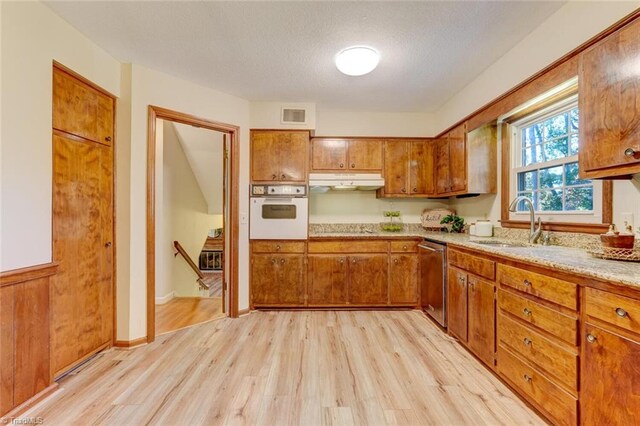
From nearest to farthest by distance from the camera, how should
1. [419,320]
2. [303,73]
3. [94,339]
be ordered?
[94,339]
[303,73]
[419,320]

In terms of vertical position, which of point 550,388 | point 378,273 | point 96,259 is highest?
point 96,259

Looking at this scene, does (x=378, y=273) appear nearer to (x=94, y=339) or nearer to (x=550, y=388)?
(x=550, y=388)

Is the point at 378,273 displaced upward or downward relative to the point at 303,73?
downward

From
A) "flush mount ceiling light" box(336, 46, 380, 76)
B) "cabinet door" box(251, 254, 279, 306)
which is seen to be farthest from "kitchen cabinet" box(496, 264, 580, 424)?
"cabinet door" box(251, 254, 279, 306)

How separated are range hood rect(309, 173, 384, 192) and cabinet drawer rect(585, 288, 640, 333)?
2.39 m

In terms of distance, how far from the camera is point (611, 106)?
1413 mm

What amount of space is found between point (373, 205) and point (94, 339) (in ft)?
10.8

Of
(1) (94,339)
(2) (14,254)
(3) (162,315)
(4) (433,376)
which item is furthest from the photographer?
(3) (162,315)

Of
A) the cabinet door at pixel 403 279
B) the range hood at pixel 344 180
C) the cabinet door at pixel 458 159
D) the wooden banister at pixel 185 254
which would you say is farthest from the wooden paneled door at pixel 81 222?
the cabinet door at pixel 458 159

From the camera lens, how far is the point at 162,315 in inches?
126

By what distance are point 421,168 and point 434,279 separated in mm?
1535

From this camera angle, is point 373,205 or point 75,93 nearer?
point 75,93

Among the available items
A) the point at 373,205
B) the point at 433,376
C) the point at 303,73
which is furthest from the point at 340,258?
the point at 303,73

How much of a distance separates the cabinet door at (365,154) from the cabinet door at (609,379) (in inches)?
106
